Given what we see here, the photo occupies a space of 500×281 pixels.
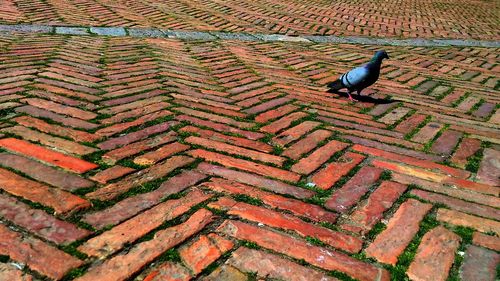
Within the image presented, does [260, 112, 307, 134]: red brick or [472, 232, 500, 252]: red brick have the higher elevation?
[260, 112, 307, 134]: red brick

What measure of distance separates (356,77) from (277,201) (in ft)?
4.80

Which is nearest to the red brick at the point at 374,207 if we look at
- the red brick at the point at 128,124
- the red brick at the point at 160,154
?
the red brick at the point at 160,154

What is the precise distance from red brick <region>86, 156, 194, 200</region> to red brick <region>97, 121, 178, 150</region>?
0.89 feet

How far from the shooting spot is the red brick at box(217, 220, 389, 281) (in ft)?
4.38

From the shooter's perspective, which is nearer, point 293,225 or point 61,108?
point 293,225

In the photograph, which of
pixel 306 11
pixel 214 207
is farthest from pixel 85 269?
pixel 306 11

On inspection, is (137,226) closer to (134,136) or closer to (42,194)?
(42,194)

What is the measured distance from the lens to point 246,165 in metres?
1.92

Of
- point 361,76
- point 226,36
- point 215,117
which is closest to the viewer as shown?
point 215,117

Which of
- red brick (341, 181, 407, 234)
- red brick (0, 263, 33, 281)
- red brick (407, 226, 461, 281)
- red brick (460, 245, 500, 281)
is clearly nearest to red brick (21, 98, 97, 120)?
red brick (0, 263, 33, 281)

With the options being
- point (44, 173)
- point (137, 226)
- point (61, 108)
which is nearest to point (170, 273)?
point (137, 226)

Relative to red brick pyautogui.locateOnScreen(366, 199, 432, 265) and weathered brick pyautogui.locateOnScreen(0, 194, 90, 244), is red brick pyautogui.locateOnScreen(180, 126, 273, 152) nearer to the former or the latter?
red brick pyautogui.locateOnScreen(366, 199, 432, 265)

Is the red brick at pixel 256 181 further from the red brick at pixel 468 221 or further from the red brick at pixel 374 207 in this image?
the red brick at pixel 468 221

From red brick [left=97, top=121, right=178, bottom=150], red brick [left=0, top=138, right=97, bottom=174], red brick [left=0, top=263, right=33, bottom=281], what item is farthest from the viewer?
red brick [left=97, top=121, right=178, bottom=150]
